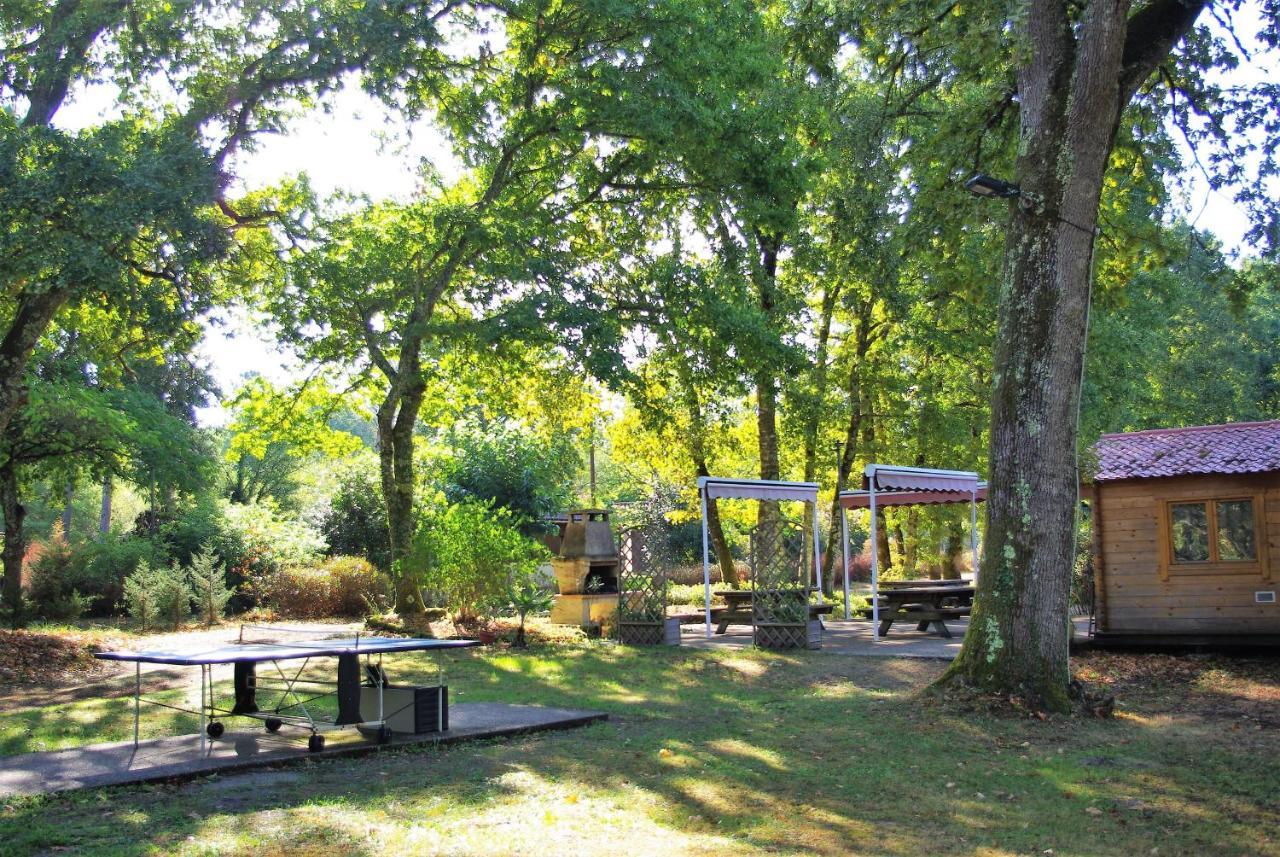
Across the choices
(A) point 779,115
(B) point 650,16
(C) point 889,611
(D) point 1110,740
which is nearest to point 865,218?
(A) point 779,115

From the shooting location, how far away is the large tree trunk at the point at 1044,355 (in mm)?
9859

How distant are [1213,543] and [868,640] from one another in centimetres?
558

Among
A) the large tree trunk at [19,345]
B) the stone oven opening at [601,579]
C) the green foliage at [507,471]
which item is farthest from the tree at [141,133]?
the green foliage at [507,471]

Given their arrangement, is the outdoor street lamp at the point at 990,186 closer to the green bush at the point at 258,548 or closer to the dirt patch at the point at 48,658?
the dirt patch at the point at 48,658

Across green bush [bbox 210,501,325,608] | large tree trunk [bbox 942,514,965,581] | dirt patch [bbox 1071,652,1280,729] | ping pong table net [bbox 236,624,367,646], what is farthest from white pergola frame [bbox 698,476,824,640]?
green bush [bbox 210,501,325,608]

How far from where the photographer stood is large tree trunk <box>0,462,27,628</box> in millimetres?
19438

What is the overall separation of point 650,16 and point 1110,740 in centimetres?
1194

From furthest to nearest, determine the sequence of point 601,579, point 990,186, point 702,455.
Answer: point 702,455, point 601,579, point 990,186

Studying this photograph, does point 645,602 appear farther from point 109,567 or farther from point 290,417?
point 109,567

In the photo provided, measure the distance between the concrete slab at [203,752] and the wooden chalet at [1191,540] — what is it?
931 cm

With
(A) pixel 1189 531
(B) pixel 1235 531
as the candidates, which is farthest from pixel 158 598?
(B) pixel 1235 531

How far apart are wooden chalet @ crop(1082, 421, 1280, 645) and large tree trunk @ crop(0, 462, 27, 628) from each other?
18625 mm

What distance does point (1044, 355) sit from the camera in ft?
32.9

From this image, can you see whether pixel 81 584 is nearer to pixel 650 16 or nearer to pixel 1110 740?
pixel 650 16
